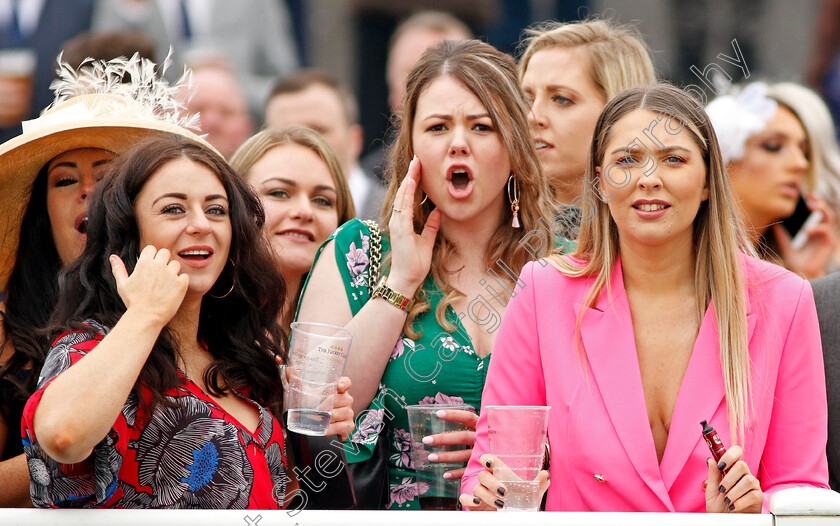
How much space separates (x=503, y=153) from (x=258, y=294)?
0.97 metres

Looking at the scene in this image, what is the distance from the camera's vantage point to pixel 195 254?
3.06 m

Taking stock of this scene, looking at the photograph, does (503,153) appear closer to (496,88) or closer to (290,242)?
(496,88)

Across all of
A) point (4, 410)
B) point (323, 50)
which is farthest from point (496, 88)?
point (323, 50)

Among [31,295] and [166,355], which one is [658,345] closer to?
[166,355]

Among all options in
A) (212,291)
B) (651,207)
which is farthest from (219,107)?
(651,207)

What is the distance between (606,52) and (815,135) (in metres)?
1.44

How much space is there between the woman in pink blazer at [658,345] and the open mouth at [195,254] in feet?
2.96

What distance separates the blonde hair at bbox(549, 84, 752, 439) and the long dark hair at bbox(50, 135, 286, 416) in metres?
0.94

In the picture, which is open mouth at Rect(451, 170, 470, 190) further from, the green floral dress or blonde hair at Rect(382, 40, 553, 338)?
the green floral dress

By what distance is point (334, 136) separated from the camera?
6.38 m

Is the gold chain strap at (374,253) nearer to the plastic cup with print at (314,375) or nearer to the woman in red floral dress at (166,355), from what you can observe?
the woman in red floral dress at (166,355)

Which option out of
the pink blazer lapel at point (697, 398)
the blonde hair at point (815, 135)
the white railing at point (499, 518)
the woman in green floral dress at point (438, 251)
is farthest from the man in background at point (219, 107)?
the white railing at point (499, 518)

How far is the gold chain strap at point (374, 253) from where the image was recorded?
11.9ft

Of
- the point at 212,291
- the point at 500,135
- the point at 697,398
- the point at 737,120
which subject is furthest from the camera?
the point at 737,120
